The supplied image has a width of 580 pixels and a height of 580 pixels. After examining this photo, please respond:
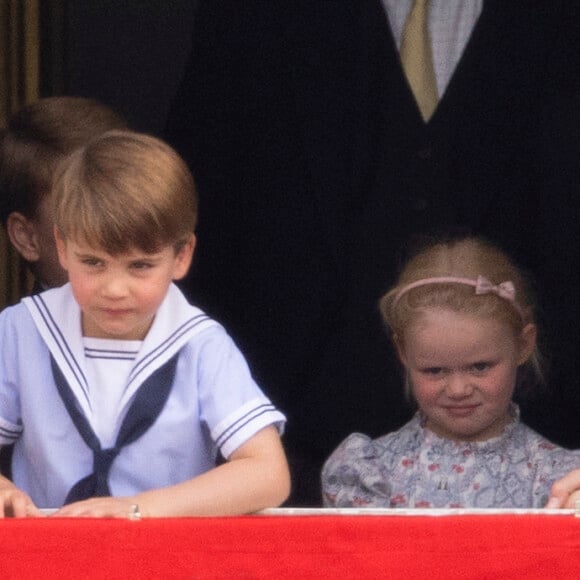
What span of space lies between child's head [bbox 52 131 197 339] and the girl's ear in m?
0.89

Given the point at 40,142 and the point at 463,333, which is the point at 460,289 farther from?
the point at 40,142

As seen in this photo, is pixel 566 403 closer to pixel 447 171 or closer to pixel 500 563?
pixel 447 171

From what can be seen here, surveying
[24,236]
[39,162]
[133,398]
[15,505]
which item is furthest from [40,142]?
[15,505]

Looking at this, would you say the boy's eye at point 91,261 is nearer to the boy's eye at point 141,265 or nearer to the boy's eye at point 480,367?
the boy's eye at point 141,265

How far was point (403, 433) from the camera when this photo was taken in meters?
3.37

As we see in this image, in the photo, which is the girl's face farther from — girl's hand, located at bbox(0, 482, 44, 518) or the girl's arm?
girl's hand, located at bbox(0, 482, 44, 518)

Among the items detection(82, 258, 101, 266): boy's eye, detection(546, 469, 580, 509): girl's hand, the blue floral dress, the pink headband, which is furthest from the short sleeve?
the pink headband

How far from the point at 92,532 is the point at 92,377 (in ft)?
1.80

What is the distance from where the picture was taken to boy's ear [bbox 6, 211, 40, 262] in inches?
125

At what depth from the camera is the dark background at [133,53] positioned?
5102mm

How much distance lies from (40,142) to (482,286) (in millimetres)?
937

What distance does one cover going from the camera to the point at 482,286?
3.33 m

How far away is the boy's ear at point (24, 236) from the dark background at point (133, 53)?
189 centimetres

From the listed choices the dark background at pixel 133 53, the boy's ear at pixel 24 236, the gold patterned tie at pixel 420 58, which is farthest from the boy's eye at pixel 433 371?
the dark background at pixel 133 53
